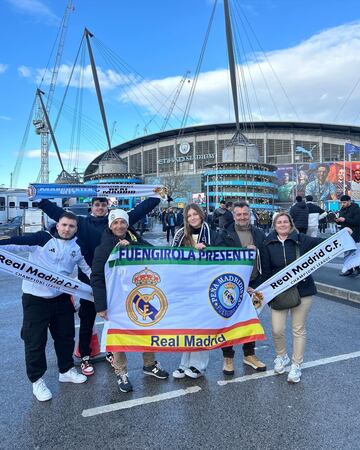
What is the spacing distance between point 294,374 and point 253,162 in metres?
90.6

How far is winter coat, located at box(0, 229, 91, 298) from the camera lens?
3902 millimetres

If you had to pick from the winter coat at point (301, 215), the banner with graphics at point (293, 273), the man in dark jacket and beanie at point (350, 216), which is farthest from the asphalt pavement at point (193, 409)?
the winter coat at point (301, 215)

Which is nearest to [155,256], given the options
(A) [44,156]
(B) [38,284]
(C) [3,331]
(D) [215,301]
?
(D) [215,301]

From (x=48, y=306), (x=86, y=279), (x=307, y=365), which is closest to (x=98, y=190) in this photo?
(x=86, y=279)

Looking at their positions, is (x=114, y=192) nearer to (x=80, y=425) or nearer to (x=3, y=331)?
(x=3, y=331)

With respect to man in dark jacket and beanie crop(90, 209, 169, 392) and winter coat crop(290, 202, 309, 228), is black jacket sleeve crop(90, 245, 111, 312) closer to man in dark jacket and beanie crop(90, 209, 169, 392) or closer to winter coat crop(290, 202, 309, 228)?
man in dark jacket and beanie crop(90, 209, 169, 392)

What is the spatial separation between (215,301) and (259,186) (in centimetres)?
8813

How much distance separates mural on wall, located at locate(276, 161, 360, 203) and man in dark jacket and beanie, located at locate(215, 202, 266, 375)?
79728 mm

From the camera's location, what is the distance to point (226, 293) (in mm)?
4133

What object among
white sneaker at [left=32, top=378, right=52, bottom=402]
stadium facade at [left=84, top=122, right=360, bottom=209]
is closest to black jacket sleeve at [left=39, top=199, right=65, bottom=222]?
white sneaker at [left=32, top=378, right=52, bottom=402]

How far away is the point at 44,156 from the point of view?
4296 inches

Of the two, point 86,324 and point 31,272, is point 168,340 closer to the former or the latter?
point 86,324

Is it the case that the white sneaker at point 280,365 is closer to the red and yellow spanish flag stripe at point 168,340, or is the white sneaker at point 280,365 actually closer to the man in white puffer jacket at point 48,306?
the red and yellow spanish flag stripe at point 168,340

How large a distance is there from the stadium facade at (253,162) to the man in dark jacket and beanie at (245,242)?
73280mm
